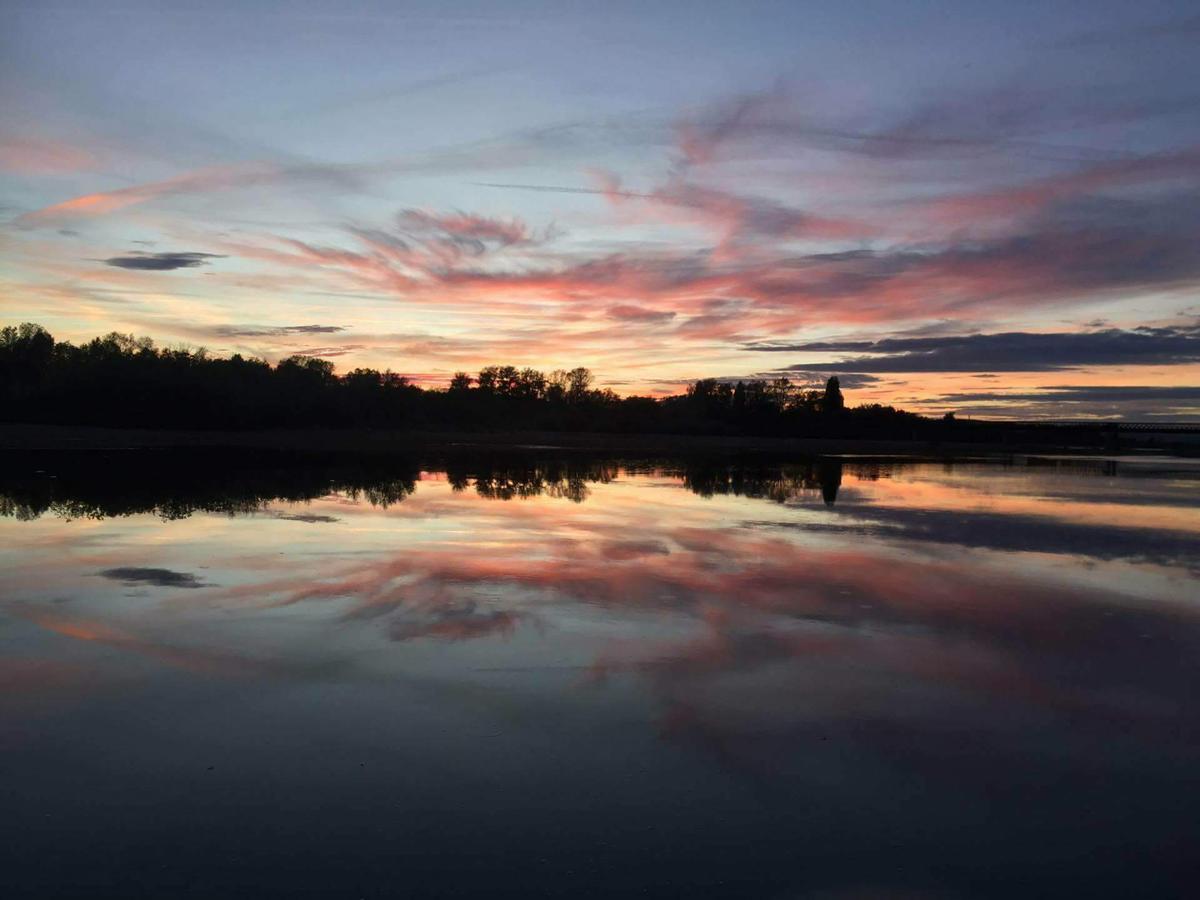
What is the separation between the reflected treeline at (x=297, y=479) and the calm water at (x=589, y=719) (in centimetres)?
595

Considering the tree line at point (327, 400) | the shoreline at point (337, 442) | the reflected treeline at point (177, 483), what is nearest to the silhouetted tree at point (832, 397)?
the tree line at point (327, 400)

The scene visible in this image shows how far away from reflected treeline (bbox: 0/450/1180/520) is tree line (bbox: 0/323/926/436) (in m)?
39.9

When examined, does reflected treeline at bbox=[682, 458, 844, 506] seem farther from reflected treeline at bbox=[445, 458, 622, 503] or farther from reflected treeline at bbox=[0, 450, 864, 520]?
reflected treeline at bbox=[445, 458, 622, 503]

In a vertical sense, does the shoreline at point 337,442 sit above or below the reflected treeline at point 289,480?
above

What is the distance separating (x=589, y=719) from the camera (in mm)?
6848

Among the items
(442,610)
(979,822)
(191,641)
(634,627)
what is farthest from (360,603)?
(979,822)

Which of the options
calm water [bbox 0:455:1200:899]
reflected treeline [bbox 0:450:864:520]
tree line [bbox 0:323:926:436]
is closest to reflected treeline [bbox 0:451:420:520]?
reflected treeline [bbox 0:450:864:520]

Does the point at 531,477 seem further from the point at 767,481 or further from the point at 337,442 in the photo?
the point at 337,442

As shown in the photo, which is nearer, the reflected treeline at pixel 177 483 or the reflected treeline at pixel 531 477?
the reflected treeline at pixel 177 483

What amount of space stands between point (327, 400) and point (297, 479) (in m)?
65.3

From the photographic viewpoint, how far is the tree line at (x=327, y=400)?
265ft

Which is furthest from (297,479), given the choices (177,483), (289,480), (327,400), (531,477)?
(327,400)

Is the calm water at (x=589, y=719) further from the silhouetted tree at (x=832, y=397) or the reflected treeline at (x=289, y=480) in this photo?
the silhouetted tree at (x=832, y=397)

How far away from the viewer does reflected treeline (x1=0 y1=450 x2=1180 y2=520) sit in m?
21.1
